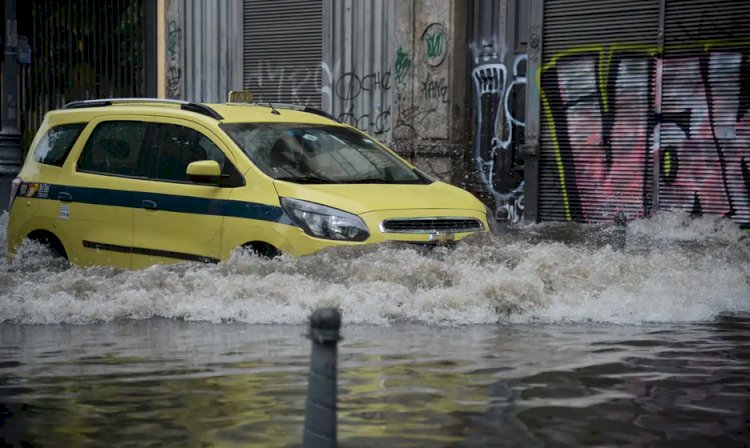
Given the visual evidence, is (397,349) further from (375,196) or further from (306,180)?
(306,180)

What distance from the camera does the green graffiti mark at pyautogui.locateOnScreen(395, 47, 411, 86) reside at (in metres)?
19.1

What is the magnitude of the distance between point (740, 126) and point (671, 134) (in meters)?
0.97

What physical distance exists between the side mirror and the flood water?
675 mm

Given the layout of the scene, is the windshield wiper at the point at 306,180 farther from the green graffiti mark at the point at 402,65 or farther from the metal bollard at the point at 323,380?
the green graffiti mark at the point at 402,65

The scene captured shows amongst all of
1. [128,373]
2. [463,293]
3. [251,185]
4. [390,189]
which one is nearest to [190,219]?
[251,185]

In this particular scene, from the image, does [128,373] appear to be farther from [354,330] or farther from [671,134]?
[671,134]

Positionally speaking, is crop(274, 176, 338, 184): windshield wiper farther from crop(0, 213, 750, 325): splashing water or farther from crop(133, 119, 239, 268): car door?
crop(0, 213, 750, 325): splashing water

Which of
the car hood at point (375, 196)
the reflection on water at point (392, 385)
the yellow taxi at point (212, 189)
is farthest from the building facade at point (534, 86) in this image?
the reflection on water at point (392, 385)

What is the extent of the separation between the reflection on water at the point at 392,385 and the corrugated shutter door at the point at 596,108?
782cm

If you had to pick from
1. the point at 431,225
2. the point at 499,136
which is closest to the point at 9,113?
the point at 499,136

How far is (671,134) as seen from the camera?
16.6 meters

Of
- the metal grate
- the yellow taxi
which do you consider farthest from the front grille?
the metal grate

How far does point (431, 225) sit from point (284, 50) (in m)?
Answer: 12.0

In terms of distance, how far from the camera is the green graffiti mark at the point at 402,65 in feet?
62.5
